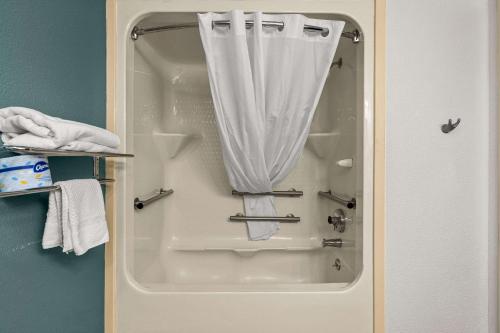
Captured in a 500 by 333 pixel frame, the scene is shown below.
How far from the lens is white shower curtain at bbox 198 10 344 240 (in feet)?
3.61

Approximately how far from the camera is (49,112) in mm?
857

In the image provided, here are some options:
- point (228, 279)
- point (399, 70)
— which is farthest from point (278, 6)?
point (228, 279)

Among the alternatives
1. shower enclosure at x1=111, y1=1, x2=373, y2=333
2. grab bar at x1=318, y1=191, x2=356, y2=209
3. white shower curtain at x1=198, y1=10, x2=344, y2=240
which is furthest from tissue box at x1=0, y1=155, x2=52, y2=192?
grab bar at x1=318, y1=191, x2=356, y2=209

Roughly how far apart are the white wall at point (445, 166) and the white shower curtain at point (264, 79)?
32 cm

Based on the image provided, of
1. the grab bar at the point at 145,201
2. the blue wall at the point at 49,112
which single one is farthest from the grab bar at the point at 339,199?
the blue wall at the point at 49,112

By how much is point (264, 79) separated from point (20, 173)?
840 mm

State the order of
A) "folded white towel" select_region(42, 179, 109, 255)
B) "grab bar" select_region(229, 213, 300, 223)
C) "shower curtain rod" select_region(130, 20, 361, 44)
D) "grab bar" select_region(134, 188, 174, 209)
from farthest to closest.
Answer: "grab bar" select_region(229, 213, 300, 223), "grab bar" select_region(134, 188, 174, 209), "shower curtain rod" select_region(130, 20, 361, 44), "folded white towel" select_region(42, 179, 109, 255)

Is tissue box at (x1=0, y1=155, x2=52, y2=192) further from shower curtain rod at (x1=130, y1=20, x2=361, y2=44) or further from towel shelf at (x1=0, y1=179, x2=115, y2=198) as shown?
shower curtain rod at (x1=130, y1=20, x2=361, y2=44)

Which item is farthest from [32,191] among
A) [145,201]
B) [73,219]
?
[145,201]

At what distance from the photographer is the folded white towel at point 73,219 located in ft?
2.56

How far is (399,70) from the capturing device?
1.18 meters

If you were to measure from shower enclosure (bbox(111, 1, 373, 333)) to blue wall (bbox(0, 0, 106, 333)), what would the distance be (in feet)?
0.37

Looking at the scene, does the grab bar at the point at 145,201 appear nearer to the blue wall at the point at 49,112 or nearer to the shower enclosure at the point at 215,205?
the shower enclosure at the point at 215,205

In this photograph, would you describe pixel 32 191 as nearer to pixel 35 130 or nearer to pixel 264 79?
pixel 35 130
